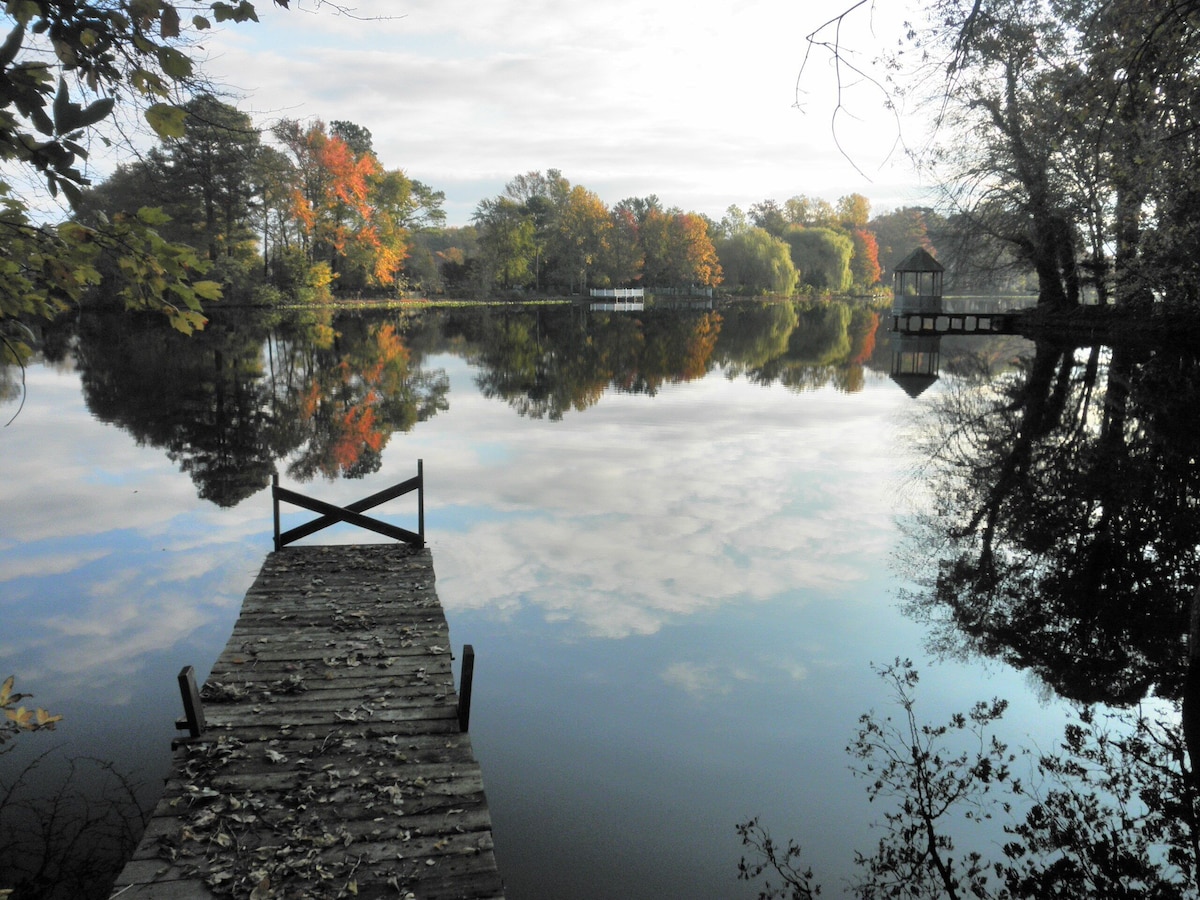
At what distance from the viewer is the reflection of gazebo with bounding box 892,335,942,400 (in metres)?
29.6

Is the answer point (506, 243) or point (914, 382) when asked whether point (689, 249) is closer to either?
point (506, 243)

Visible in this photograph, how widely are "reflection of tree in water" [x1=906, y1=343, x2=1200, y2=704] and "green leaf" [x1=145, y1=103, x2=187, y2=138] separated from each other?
850 cm

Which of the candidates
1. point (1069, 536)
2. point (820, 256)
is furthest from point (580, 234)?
point (1069, 536)

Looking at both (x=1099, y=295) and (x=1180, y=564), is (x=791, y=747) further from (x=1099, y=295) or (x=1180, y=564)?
(x=1099, y=295)

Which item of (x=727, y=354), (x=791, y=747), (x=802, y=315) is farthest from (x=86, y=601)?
(x=802, y=315)

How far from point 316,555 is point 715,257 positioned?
325ft

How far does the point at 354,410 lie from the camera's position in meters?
Answer: 23.9

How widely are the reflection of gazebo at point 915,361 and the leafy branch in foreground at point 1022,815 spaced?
2057 cm

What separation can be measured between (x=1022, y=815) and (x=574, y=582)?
592 centimetres

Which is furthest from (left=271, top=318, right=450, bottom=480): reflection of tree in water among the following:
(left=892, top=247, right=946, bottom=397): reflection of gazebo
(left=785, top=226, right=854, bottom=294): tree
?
(left=785, top=226, right=854, bottom=294): tree

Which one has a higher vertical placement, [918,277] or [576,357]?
[918,277]

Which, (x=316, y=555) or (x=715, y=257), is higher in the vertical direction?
(x=715, y=257)

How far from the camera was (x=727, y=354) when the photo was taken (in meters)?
41.2

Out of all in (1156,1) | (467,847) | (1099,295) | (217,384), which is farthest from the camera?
(1099,295)
